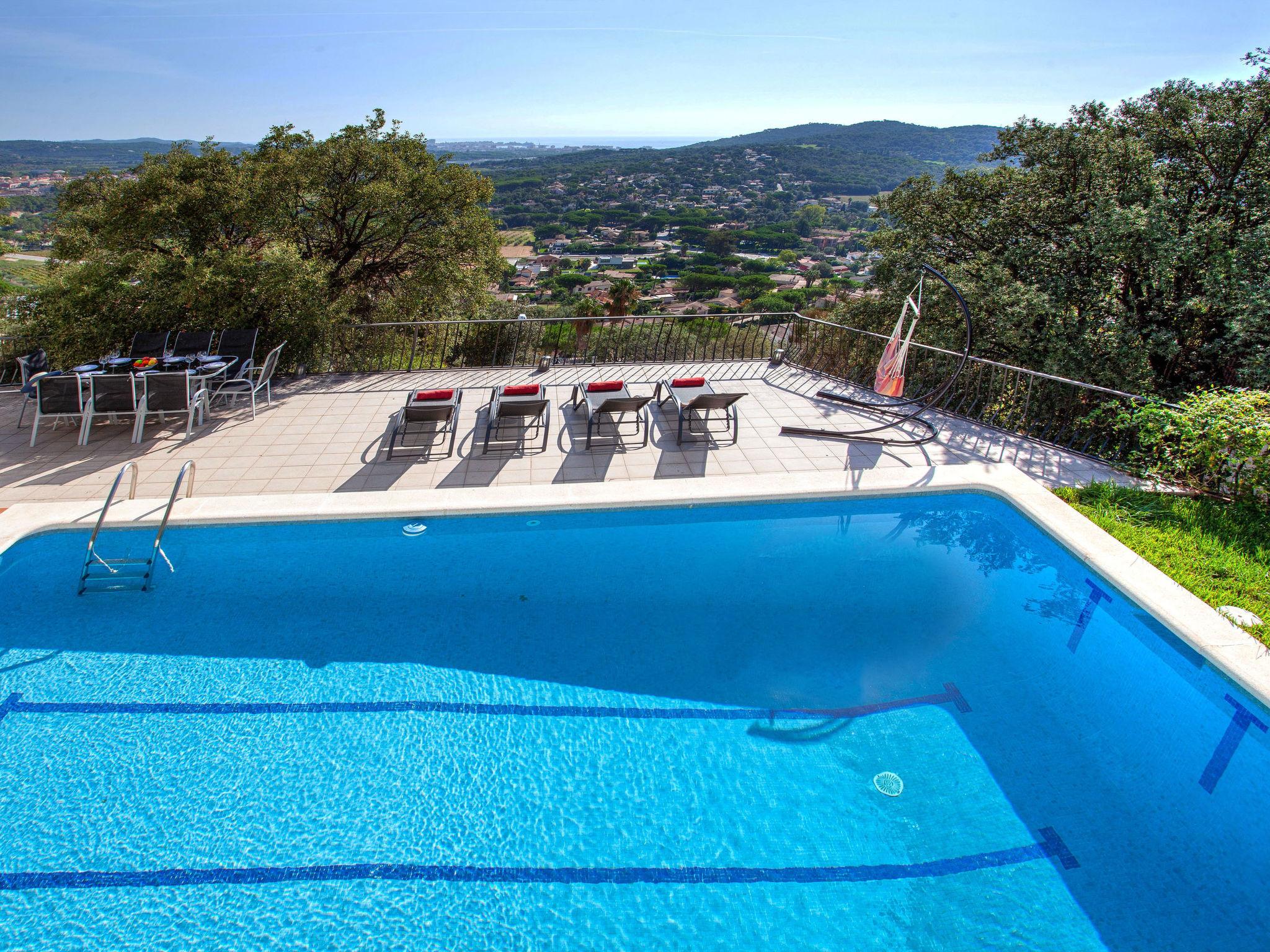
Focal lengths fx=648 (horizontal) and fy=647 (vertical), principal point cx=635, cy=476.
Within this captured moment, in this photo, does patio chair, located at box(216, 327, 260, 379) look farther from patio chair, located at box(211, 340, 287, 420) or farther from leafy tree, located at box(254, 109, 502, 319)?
leafy tree, located at box(254, 109, 502, 319)

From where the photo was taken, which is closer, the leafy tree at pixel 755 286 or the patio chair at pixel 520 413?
the patio chair at pixel 520 413

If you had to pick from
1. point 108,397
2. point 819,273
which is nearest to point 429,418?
point 108,397

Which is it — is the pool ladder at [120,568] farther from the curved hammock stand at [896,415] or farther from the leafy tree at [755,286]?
the leafy tree at [755,286]

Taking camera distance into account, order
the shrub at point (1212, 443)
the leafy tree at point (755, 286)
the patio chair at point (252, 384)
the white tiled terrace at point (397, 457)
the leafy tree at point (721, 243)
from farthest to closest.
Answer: the leafy tree at point (721, 243), the leafy tree at point (755, 286), the patio chair at point (252, 384), the white tiled terrace at point (397, 457), the shrub at point (1212, 443)

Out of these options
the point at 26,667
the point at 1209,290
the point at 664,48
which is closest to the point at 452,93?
the point at 664,48

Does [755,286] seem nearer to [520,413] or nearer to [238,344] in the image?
[238,344]

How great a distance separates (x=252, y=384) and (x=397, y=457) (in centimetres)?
268

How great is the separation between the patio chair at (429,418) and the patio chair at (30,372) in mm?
3773

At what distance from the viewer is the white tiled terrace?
5.73m

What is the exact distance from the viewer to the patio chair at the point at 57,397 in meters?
6.35

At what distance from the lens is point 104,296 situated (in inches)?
318

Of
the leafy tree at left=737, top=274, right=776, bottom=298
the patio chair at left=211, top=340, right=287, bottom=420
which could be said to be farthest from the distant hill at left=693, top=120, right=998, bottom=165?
the patio chair at left=211, top=340, right=287, bottom=420

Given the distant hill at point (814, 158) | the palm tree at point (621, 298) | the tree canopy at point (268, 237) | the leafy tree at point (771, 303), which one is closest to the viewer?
the tree canopy at point (268, 237)

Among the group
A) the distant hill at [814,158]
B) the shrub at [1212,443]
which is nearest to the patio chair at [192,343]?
the shrub at [1212,443]
